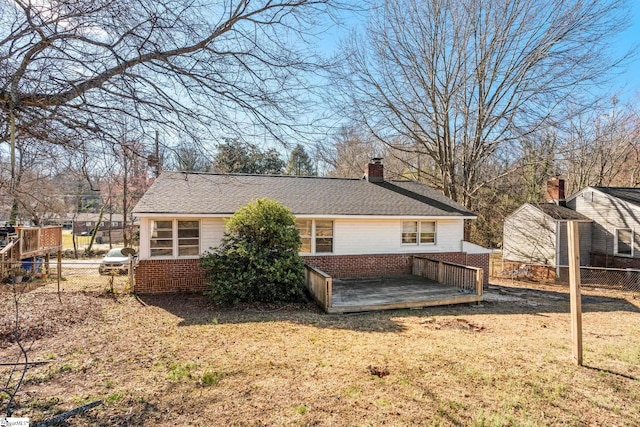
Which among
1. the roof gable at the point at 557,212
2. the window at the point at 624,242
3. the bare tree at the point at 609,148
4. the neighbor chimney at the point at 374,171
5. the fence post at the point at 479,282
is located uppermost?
the bare tree at the point at 609,148

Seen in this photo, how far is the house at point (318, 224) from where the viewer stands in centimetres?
1095

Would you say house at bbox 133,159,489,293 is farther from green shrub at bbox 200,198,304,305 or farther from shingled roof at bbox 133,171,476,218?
green shrub at bbox 200,198,304,305

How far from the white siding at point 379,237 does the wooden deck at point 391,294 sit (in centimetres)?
128

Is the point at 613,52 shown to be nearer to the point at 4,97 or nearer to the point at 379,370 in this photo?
the point at 379,370

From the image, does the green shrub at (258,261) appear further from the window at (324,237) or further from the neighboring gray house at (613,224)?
the neighboring gray house at (613,224)

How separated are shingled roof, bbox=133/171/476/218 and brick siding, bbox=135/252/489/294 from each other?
1809 millimetres

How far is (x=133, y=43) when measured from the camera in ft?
11.9

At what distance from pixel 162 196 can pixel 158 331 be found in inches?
230

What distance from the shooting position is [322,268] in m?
12.5

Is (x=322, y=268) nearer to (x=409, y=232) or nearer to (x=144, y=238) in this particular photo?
(x=409, y=232)

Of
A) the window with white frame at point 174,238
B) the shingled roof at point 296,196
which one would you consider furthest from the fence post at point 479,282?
the window with white frame at point 174,238

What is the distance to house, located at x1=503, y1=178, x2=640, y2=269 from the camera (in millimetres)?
17078

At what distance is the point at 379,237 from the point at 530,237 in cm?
1192

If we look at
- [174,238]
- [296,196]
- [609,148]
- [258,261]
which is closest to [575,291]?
[258,261]
